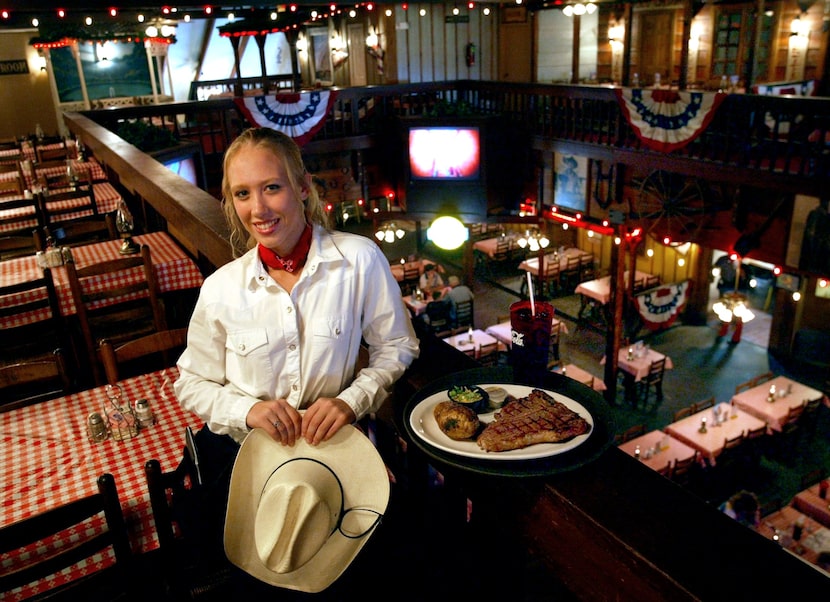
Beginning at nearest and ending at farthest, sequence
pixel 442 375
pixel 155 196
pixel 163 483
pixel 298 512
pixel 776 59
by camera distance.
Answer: pixel 298 512 → pixel 442 375 → pixel 163 483 → pixel 155 196 → pixel 776 59

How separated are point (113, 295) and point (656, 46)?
1484 cm

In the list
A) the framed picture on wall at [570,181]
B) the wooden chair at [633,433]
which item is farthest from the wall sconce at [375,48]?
the wooden chair at [633,433]

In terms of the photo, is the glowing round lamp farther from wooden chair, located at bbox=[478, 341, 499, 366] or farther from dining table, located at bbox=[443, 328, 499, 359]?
wooden chair, located at bbox=[478, 341, 499, 366]

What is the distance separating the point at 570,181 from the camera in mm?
11453

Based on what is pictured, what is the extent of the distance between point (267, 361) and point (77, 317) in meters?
2.71

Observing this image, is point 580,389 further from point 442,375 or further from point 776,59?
point 776,59

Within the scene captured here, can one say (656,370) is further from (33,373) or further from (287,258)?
(287,258)

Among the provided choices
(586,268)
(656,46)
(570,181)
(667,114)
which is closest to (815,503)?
(667,114)

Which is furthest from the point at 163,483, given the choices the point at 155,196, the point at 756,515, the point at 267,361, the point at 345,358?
the point at 756,515

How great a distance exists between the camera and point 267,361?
1735 millimetres

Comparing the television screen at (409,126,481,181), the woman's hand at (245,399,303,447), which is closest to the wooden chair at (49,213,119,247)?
the woman's hand at (245,399,303,447)

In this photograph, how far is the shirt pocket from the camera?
1728 millimetres

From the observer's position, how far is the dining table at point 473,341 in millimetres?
10406

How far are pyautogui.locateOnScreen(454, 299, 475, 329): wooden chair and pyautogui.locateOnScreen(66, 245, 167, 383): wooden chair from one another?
7.87 meters
